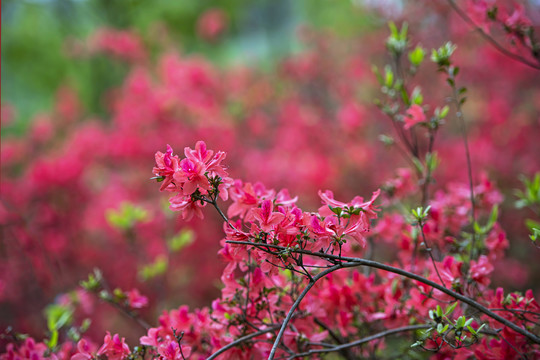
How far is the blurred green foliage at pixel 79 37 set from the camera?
601 cm

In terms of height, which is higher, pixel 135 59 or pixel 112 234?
pixel 135 59

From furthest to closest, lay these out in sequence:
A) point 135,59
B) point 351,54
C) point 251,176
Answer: point 351,54
point 135,59
point 251,176

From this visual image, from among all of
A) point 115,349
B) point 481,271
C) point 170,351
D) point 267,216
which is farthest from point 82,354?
point 481,271

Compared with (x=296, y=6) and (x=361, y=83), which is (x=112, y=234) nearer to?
(x=361, y=83)

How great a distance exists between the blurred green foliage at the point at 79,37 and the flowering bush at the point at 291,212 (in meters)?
0.81

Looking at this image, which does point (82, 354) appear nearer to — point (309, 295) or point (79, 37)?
point (309, 295)

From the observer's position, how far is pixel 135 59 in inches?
179

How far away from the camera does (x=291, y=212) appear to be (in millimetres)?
904

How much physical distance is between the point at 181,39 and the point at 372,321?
20.7 ft

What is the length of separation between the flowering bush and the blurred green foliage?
81cm

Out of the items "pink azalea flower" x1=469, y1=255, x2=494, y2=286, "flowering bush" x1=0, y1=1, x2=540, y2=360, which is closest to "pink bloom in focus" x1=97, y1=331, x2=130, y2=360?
"flowering bush" x1=0, y1=1, x2=540, y2=360

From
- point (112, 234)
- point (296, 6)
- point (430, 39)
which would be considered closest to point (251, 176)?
point (112, 234)

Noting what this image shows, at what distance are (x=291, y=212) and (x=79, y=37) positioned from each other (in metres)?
6.43

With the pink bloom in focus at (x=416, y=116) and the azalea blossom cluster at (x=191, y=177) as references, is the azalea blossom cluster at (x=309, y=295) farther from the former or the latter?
the pink bloom in focus at (x=416, y=116)
